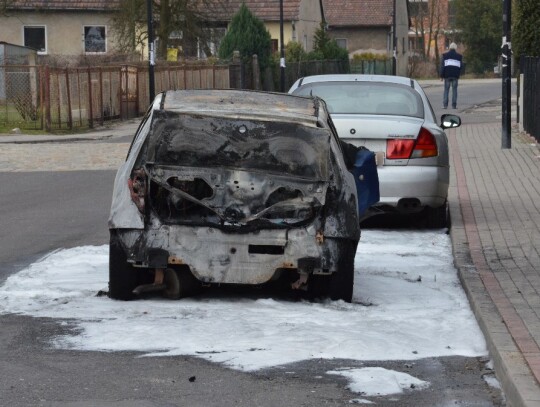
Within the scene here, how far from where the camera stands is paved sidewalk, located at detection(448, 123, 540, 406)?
696cm

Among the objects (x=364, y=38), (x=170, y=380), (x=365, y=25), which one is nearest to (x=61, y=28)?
(x=365, y=25)

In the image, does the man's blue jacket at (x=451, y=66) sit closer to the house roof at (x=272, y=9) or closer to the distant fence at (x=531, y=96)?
the distant fence at (x=531, y=96)

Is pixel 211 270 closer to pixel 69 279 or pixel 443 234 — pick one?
pixel 69 279

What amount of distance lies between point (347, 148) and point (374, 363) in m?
3.19

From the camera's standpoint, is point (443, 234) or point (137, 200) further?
point (443, 234)

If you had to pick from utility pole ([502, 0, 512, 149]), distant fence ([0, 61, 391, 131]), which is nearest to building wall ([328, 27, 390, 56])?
distant fence ([0, 61, 391, 131])

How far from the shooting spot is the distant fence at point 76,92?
108 ft

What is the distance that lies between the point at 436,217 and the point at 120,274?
543 centimetres

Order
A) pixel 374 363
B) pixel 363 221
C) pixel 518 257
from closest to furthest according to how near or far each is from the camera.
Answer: pixel 374 363
pixel 518 257
pixel 363 221

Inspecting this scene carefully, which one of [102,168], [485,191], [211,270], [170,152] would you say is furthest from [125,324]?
[102,168]

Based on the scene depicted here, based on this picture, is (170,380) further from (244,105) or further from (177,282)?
(244,105)

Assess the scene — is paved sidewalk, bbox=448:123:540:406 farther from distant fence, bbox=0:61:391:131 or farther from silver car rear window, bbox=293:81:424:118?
distant fence, bbox=0:61:391:131

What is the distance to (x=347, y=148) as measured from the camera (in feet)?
33.3

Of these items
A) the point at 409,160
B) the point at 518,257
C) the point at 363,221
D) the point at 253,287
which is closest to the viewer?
the point at 253,287
